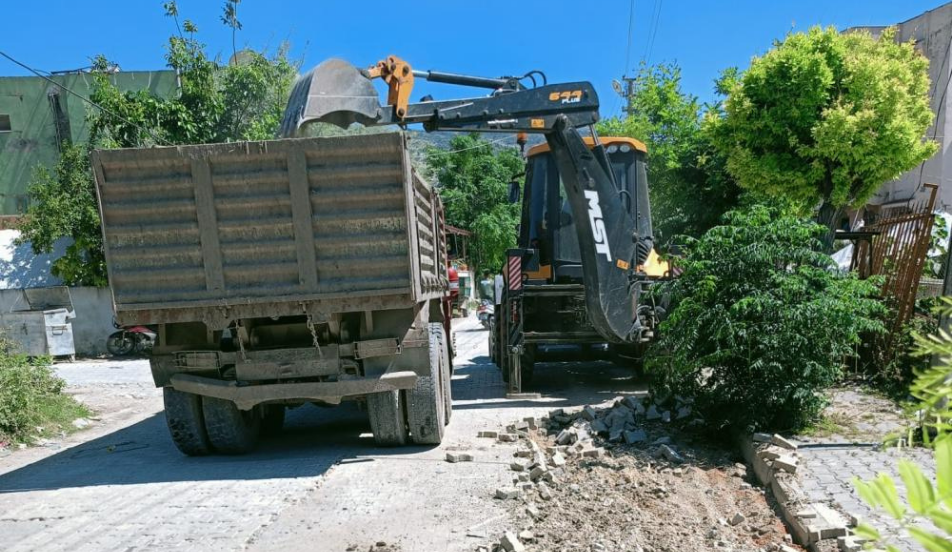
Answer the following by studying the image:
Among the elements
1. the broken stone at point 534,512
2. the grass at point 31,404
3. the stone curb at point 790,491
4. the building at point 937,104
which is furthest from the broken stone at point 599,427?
the building at point 937,104

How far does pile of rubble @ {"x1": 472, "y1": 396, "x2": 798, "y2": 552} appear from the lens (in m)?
4.35

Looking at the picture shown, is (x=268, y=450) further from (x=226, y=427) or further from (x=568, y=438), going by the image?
(x=568, y=438)

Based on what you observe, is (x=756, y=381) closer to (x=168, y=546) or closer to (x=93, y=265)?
(x=168, y=546)

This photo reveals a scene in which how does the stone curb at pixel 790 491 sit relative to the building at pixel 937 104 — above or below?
below

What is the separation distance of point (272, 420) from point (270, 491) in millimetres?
2622

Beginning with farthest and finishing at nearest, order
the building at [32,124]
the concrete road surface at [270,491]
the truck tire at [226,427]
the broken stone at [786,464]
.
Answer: the building at [32,124] → the truck tire at [226,427] → the broken stone at [786,464] → the concrete road surface at [270,491]

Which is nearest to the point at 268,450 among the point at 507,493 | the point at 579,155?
the point at 507,493

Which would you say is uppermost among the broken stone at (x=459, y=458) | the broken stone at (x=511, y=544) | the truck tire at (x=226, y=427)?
the truck tire at (x=226, y=427)

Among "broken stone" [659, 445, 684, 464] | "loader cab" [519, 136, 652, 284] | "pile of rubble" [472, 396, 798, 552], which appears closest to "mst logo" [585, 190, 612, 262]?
"loader cab" [519, 136, 652, 284]

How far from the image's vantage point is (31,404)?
8.63m

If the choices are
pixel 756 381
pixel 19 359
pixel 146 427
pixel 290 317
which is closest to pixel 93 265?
pixel 19 359

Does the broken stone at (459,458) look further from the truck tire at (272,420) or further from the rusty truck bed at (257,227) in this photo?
the truck tire at (272,420)

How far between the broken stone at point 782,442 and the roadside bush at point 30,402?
26.1 feet

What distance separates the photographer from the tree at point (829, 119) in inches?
382
